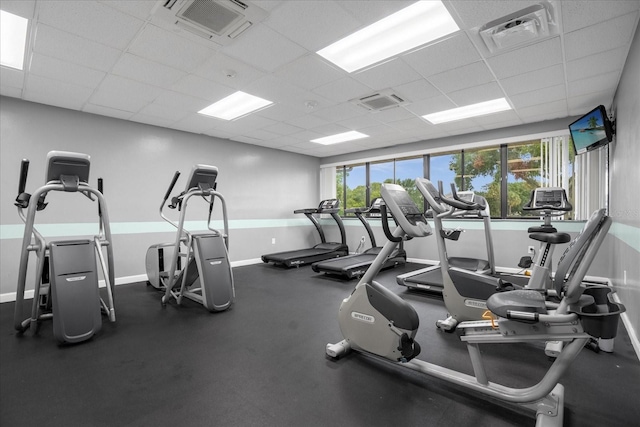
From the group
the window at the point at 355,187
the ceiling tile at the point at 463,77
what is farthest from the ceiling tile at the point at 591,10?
→ the window at the point at 355,187

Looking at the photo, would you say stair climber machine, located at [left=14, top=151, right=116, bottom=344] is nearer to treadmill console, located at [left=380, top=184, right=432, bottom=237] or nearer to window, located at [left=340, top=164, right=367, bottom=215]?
treadmill console, located at [left=380, top=184, right=432, bottom=237]

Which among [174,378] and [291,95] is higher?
[291,95]

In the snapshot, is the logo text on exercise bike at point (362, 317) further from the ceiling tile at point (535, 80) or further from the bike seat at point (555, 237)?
the ceiling tile at point (535, 80)

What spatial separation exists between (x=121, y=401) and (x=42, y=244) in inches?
74.0

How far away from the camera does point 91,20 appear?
2.38 metres

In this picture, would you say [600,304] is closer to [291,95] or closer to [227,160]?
[291,95]

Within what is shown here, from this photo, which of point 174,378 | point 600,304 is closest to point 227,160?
point 174,378

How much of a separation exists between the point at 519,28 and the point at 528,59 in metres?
0.65

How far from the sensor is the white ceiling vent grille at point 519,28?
2.31 meters

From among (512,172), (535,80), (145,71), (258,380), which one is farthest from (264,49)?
(512,172)

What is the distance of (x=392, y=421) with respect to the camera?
63.4 inches

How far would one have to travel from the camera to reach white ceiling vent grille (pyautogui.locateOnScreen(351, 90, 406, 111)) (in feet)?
12.8

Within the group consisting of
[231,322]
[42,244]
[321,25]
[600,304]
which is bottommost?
[231,322]

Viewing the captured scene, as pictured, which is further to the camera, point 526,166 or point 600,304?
point 526,166
